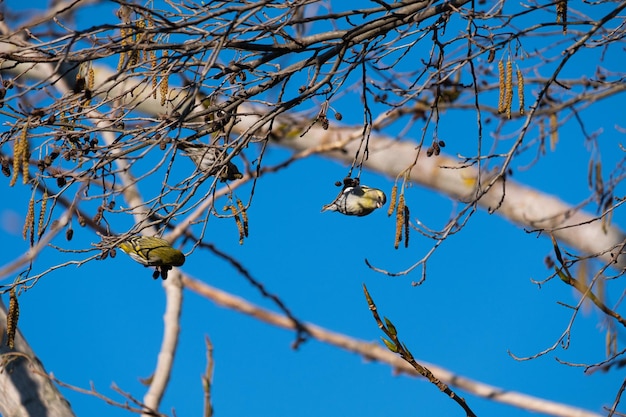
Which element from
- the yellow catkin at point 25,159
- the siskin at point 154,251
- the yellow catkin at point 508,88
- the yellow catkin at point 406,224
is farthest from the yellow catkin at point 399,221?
the yellow catkin at point 25,159

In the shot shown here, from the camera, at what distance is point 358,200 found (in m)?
2.40

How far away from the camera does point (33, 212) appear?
2.09 m

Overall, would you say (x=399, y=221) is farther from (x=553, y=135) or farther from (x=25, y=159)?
(x=553, y=135)

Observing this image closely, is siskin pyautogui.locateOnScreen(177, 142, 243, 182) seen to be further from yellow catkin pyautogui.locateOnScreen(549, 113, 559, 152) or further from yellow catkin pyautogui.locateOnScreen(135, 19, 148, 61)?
yellow catkin pyautogui.locateOnScreen(549, 113, 559, 152)

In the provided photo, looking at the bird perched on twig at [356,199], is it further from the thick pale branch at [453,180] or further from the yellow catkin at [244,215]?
the thick pale branch at [453,180]

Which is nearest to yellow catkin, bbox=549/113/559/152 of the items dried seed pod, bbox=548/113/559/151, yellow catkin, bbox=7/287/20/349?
dried seed pod, bbox=548/113/559/151

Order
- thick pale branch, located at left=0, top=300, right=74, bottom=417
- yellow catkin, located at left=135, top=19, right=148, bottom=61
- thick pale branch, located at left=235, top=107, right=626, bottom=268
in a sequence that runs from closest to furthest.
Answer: yellow catkin, located at left=135, top=19, right=148, bottom=61
thick pale branch, located at left=0, top=300, right=74, bottom=417
thick pale branch, located at left=235, top=107, right=626, bottom=268

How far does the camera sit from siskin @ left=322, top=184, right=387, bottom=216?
2385 millimetres

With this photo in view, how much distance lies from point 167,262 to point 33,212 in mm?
366

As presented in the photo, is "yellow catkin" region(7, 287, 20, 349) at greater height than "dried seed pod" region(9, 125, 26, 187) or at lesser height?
lesser

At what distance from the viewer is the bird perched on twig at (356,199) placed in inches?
93.7

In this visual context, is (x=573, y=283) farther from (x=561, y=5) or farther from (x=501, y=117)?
(x=501, y=117)

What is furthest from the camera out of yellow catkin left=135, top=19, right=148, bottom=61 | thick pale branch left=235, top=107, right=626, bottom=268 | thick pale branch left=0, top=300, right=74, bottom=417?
thick pale branch left=235, top=107, right=626, bottom=268

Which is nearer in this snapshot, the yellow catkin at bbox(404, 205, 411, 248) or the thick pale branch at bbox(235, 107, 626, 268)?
the yellow catkin at bbox(404, 205, 411, 248)
